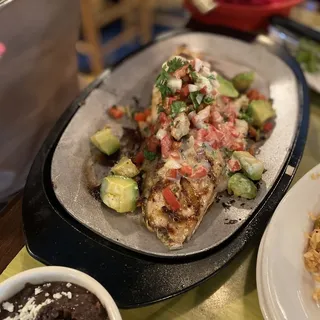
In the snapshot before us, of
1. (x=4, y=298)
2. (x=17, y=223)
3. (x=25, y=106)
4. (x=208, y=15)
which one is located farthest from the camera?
(x=208, y=15)

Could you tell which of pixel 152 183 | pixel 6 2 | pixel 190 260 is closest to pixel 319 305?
pixel 190 260

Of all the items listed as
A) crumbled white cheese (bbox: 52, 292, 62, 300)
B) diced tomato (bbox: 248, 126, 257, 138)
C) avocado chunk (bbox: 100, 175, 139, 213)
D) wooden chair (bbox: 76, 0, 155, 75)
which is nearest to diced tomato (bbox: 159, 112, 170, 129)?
avocado chunk (bbox: 100, 175, 139, 213)

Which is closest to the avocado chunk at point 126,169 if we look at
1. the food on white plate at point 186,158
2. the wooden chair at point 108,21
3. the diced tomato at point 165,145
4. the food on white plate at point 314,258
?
the food on white plate at point 186,158

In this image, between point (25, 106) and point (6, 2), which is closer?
point (6, 2)

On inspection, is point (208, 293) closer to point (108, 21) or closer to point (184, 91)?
point (184, 91)

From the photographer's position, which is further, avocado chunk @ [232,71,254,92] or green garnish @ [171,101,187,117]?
avocado chunk @ [232,71,254,92]

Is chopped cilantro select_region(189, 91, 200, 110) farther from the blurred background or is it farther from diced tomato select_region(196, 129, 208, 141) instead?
the blurred background

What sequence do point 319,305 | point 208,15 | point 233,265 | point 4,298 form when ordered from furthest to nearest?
point 208,15
point 233,265
point 319,305
point 4,298

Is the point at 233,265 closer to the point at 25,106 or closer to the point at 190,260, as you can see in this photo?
the point at 190,260

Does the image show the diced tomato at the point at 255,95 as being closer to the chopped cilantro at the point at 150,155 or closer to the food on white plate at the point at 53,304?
the chopped cilantro at the point at 150,155
